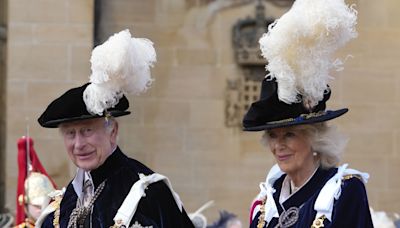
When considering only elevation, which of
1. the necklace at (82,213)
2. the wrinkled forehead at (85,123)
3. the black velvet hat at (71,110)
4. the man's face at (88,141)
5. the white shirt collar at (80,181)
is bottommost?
the necklace at (82,213)

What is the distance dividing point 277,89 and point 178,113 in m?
4.33

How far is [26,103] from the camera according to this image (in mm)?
7969

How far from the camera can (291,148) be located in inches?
169

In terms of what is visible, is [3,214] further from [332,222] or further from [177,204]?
[332,222]

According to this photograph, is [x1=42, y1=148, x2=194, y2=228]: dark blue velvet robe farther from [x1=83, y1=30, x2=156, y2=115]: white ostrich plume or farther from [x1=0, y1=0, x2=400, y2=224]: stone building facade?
[x1=0, y1=0, x2=400, y2=224]: stone building facade

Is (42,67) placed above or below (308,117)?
above

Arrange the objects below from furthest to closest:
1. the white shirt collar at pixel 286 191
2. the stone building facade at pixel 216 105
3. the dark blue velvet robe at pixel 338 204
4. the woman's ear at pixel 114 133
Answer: the stone building facade at pixel 216 105, the woman's ear at pixel 114 133, the white shirt collar at pixel 286 191, the dark blue velvet robe at pixel 338 204

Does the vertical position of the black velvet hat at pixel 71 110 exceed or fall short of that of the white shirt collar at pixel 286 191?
it exceeds it

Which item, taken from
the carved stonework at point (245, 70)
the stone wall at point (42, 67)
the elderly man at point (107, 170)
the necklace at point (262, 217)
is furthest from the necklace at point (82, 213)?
the carved stonework at point (245, 70)

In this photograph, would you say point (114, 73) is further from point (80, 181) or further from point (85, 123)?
point (80, 181)

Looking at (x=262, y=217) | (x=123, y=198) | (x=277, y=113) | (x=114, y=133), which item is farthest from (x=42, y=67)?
(x=277, y=113)

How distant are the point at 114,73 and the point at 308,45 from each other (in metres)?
0.93

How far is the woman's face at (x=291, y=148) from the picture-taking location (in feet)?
14.1

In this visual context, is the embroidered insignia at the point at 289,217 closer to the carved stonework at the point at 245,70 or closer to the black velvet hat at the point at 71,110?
the black velvet hat at the point at 71,110
